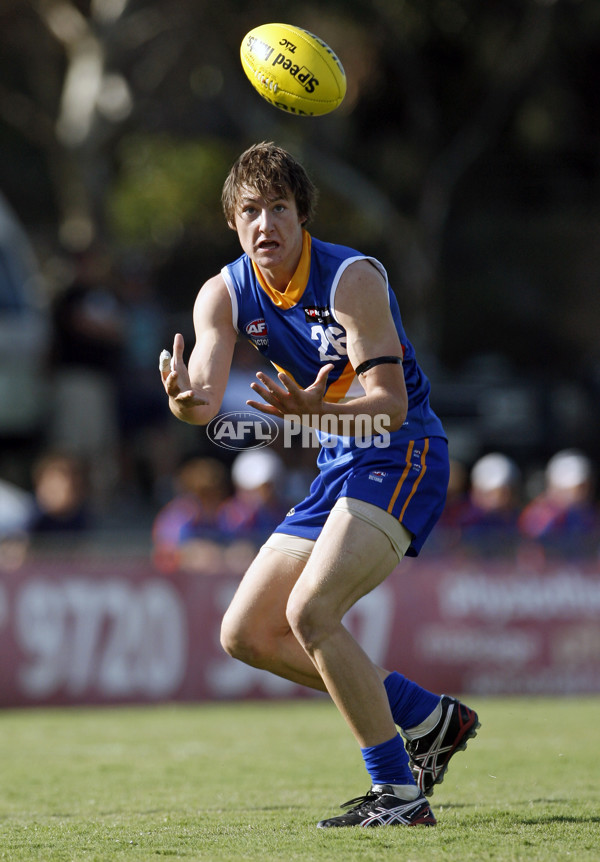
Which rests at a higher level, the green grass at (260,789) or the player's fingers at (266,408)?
the player's fingers at (266,408)

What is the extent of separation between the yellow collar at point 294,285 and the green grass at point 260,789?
1989mm

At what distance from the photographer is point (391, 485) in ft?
16.1

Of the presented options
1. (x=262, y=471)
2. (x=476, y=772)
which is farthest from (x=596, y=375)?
(x=476, y=772)

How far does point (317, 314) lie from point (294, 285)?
15cm

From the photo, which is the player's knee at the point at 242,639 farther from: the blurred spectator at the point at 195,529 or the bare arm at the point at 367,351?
the blurred spectator at the point at 195,529

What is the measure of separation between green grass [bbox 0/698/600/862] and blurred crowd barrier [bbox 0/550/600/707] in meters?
0.61

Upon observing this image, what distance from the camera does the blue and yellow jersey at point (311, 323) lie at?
489cm

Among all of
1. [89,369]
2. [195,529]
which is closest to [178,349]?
[195,529]

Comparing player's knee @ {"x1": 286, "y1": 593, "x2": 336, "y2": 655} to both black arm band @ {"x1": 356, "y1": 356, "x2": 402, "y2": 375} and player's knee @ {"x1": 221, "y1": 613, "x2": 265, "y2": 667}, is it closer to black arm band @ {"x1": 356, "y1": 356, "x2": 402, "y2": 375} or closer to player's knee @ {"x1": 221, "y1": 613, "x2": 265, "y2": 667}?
player's knee @ {"x1": 221, "y1": 613, "x2": 265, "y2": 667}

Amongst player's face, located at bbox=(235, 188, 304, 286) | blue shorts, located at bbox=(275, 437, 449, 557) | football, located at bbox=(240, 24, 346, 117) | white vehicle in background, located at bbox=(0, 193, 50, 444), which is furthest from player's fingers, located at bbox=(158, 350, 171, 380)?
white vehicle in background, located at bbox=(0, 193, 50, 444)

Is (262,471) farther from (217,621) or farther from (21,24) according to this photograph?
(21,24)

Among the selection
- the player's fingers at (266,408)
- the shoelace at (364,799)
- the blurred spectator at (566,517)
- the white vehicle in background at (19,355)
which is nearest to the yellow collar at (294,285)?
the player's fingers at (266,408)

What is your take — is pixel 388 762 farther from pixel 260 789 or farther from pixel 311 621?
pixel 260 789

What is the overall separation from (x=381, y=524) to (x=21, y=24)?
18.8 metres
